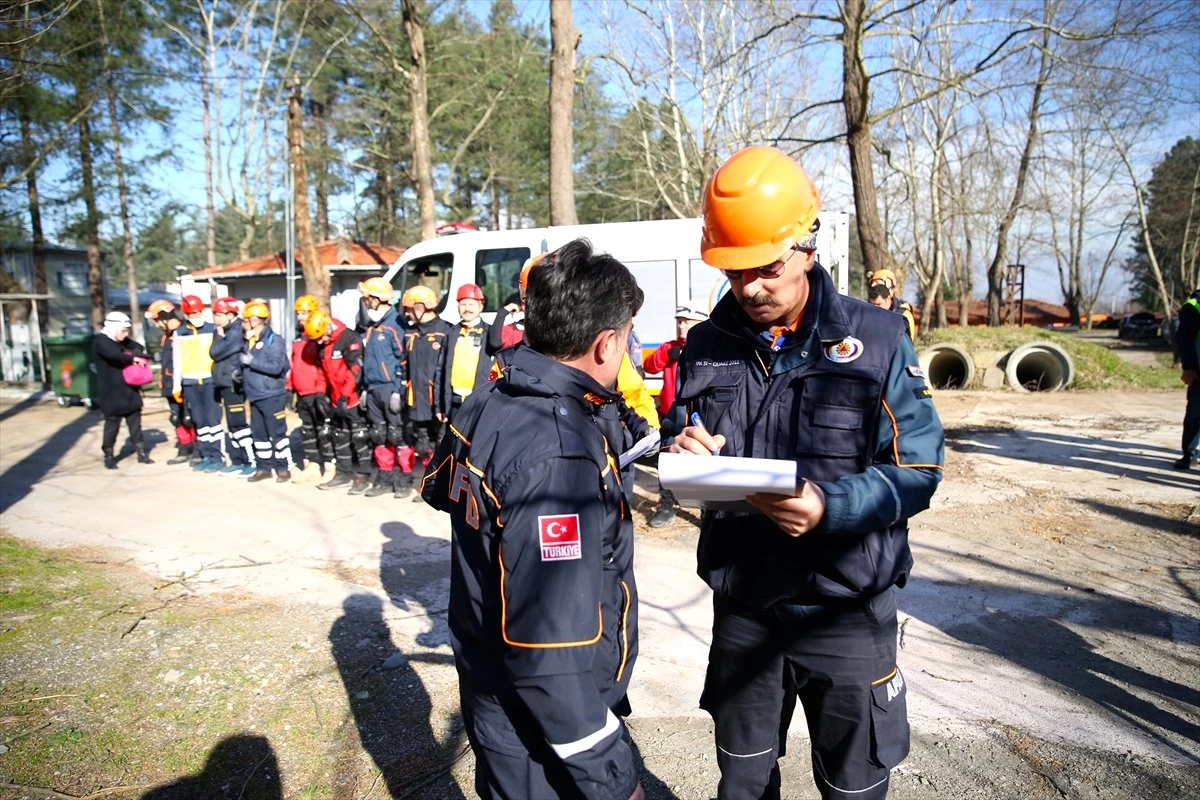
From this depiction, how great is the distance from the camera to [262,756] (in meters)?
3.21

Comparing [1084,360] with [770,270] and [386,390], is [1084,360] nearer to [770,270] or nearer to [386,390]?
[386,390]

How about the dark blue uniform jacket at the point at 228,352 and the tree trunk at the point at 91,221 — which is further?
the tree trunk at the point at 91,221

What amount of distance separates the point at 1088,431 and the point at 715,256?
10856 mm

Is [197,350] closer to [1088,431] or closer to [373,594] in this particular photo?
[373,594]

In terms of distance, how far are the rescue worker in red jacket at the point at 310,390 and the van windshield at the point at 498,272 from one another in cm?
238

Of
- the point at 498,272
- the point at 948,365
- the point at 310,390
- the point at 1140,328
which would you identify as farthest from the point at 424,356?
the point at 1140,328

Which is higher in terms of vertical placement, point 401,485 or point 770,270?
point 770,270

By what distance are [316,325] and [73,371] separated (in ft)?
36.8

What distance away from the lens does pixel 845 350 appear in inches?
73.6

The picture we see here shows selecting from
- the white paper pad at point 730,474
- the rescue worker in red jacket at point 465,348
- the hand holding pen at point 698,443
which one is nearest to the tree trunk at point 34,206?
the rescue worker in red jacket at point 465,348

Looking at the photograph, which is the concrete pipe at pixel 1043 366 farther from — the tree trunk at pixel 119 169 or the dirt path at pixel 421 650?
the tree trunk at pixel 119 169

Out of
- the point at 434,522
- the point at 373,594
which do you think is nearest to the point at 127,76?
the point at 434,522

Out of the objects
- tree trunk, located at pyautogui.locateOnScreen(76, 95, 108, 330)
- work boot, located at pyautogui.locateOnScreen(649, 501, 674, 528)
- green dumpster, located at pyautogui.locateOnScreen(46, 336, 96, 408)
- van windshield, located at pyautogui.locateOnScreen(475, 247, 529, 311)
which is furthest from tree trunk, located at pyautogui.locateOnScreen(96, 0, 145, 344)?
work boot, located at pyautogui.locateOnScreen(649, 501, 674, 528)

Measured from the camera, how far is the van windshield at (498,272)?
10.0 metres
